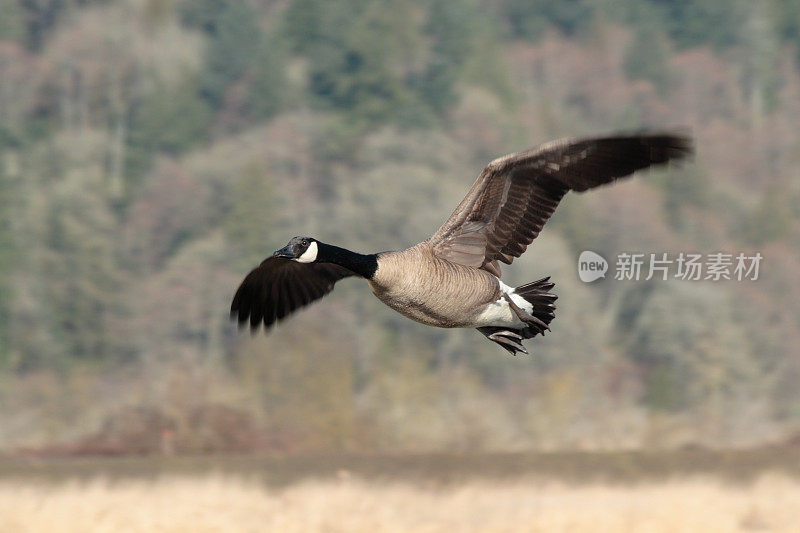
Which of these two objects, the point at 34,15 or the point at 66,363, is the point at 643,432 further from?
the point at 34,15

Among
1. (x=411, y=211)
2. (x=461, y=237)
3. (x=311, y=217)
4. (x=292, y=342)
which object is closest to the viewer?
(x=461, y=237)

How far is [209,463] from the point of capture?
15.0 meters

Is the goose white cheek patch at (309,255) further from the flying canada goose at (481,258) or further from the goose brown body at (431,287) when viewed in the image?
the goose brown body at (431,287)

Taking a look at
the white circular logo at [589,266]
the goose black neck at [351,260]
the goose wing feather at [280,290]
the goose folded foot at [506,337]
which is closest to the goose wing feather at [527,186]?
the goose folded foot at [506,337]

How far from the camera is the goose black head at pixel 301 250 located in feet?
21.9

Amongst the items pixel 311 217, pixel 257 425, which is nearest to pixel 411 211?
pixel 311 217

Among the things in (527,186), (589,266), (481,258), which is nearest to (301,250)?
(481,258)

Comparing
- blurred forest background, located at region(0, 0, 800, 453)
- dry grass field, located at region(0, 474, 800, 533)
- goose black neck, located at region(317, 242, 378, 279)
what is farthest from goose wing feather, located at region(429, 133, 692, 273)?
blurred forest background, located at region(0, 0, 800, 453)

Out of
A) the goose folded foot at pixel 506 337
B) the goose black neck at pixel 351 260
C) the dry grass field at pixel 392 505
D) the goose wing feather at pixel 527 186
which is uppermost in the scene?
the goose wing feather at pixel 527 186

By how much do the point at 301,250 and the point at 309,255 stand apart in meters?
0.06

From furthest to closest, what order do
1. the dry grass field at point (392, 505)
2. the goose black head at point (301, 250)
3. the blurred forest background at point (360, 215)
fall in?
1. the blurred forest background at point (360, 215)
2. the dry grass field at point (392, 505)
3. the goose black head at point (301, 250)

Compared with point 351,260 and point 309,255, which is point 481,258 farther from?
point 309,255

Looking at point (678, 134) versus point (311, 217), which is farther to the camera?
point (311, 217)

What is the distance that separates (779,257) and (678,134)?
29.1 metres
